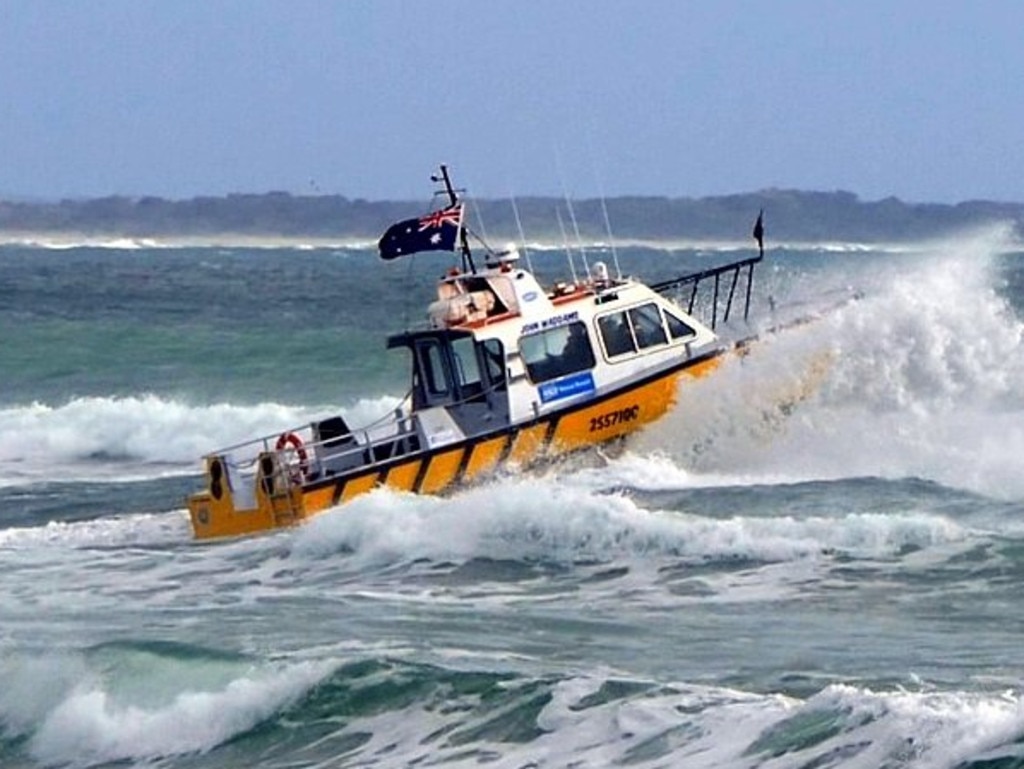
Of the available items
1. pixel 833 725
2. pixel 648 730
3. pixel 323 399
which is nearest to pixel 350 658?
pixel 648 730

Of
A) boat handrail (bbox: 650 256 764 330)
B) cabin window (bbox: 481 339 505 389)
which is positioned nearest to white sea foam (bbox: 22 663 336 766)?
cabin window (bbox: 481 339 505 389)

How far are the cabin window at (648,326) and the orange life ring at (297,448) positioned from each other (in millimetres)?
3410

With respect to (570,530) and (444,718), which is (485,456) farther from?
(444,718)

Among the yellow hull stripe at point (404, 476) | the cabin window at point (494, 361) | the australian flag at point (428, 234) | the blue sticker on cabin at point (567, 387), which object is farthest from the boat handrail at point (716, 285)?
the yellow hull stripe at point (404, 476)

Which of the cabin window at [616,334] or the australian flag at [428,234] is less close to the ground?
the australian flag at [428,234]

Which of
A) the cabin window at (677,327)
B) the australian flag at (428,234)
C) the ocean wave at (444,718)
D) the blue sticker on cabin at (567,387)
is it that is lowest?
the ocean wave at (444,718)

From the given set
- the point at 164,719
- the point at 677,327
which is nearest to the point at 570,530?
the point at 677,327

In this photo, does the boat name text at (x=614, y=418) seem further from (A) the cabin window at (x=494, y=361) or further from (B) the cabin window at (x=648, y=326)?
(A) the cabin window at (x=494, y=361)

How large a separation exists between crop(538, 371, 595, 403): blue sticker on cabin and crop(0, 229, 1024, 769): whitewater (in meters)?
0.67

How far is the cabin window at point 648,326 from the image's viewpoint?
25484 mm

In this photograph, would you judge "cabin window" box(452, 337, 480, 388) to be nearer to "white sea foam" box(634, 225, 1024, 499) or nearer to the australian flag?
the australian flag

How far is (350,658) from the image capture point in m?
17.2

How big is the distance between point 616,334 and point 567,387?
785 millimetres

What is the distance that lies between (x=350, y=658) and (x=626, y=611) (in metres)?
2.77
